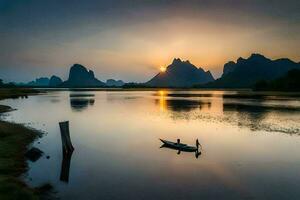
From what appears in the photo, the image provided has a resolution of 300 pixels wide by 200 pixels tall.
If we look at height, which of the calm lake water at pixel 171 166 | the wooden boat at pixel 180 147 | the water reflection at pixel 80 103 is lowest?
the calm lake water at pixel 171 166

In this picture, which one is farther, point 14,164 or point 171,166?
point 171,166

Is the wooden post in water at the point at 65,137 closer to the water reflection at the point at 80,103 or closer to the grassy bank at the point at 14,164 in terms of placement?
Answer: the grassy bank at the point at 14,164

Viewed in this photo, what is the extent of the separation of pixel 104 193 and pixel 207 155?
1595 centimetres

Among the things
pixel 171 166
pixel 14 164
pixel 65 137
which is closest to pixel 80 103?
→ pixel 65 137

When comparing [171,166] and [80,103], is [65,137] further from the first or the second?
[80,103]

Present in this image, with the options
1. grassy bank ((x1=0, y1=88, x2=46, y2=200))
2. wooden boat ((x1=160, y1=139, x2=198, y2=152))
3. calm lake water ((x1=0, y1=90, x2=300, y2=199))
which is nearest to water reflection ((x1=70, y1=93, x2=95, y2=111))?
calm lake water ((x1=0, y1=90, x2=300, y2=199))

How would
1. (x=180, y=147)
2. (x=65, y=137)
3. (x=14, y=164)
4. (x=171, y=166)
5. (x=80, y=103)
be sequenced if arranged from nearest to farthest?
(x=14, y=164)
(x=171, y=166)
(x=65, y=137)
(x=180, y=147)
(x=80, y=103)

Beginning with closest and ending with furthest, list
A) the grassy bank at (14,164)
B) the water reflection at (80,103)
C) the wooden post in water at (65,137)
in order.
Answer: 1. the grassy bank at (14,164)
2. the wooden post in water at (65,137)
3. the water reflection at (80,103)

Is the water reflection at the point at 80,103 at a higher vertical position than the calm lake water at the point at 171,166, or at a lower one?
higher

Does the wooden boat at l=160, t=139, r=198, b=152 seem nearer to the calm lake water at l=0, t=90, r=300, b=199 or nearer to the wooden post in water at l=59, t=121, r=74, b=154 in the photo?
the calm lake water at l=0, t=90, r=300, b=199

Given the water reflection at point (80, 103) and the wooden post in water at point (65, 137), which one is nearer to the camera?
the wooden post in water at point (65, 137)

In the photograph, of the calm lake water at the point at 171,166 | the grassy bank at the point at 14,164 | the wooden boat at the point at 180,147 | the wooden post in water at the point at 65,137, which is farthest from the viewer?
the wooden boat at the point at 180,147

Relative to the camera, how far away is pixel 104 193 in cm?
2122

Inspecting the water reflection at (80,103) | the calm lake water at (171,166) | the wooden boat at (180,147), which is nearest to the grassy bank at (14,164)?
the calm lake water at (171,166)
